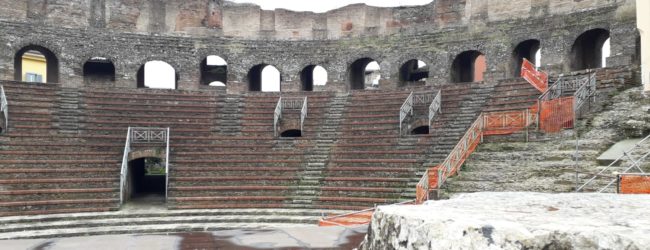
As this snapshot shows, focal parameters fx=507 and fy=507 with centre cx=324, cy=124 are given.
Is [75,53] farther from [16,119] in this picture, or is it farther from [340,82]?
[340,82]

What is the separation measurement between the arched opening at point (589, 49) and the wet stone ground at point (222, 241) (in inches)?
568

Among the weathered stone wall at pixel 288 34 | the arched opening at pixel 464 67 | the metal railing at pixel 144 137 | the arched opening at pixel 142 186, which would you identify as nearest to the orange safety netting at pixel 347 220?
the metal railing at pixel 144 137

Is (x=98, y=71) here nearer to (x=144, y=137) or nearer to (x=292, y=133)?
(x=144, y=137)

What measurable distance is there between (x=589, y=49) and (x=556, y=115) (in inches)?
396

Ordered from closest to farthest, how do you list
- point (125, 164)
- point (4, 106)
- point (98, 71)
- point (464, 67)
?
1. point (125, 164)
2. point (4, 106)
3. point (464, 67)
4. point (98, 71)

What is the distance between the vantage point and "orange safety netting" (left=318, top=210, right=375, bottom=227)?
1275cm

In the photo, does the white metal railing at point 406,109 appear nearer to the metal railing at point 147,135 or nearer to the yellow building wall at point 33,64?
the metal railing at point 147,135

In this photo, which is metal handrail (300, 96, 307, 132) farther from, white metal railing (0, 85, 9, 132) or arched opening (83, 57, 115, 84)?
arched opening (83, 57, 115, 84)

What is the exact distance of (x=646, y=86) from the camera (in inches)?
515

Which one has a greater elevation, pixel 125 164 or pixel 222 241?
pixel 125 164

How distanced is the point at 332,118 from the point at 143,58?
31.8ft

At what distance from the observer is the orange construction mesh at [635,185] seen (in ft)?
27.8

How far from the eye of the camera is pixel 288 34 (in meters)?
26.4

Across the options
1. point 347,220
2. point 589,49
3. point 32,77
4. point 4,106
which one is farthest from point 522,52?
point 32,77
